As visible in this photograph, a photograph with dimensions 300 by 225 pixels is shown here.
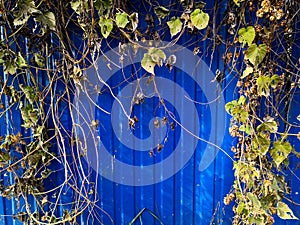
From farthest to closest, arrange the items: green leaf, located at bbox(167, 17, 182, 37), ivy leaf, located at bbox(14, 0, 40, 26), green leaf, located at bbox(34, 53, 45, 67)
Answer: green leaf, located at bbox(34, 53, 45, 67) → green leaf, located at bbox(167, 17, 182, 37) → ivy leaf, located at bbox(14, 0, 40, 26)

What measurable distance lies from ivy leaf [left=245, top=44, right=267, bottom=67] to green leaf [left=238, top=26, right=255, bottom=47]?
0.03 meters

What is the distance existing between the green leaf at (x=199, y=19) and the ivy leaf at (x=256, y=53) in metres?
0.27

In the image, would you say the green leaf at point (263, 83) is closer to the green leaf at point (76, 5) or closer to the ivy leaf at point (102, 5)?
the ivy leaf at point (102, 5)

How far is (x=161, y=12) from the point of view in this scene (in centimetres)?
221

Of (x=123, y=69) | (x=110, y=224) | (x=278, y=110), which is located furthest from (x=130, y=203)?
(x=278, y=110)

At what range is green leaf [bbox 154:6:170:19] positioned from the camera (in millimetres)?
2199

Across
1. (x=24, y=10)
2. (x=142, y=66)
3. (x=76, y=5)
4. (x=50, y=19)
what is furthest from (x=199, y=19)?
(x=24, y=10)

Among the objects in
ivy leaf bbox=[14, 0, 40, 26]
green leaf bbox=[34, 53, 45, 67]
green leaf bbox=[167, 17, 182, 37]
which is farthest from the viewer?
green leaf bbox=[34, 53, 45, 67]

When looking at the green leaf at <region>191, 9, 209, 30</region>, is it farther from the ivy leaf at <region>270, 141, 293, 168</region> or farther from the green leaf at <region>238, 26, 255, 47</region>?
the ivy leaf at <region>270, 141, 293, 168</region>

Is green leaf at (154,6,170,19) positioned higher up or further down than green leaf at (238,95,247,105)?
higher up

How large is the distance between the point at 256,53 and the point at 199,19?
0.35m

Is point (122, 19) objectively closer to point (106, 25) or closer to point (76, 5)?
point (106, 25)

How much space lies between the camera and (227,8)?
7.60 feet

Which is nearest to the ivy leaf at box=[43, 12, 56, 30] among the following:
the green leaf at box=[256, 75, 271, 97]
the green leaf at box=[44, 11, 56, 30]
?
the green leaf at box=[44, 11, 56, 30]
